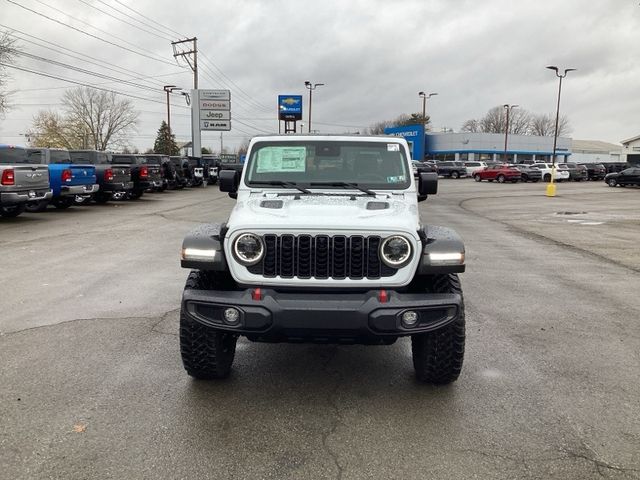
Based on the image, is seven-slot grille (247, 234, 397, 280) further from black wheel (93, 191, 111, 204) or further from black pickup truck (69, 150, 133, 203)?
black wheel (93, 191, 111, 204)

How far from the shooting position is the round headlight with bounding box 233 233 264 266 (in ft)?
11.7

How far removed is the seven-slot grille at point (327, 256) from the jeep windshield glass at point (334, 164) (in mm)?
1175

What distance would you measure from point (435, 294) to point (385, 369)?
1.11 meters

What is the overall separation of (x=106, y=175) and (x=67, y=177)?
2.94 metres

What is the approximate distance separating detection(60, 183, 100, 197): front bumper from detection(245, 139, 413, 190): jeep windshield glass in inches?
498

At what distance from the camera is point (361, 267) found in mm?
3525

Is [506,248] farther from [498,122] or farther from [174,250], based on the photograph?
[498,122]

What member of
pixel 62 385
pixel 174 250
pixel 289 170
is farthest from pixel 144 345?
pixel 174 250

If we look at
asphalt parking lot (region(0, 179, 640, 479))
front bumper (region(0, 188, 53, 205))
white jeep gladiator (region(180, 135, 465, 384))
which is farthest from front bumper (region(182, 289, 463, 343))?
front bumper (region(0, 188, 53, 205))

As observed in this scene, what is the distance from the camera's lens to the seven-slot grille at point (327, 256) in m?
3.52

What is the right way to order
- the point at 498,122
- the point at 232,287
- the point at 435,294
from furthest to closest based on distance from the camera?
the point at 498,122, the point at 232,287, the point at 435,294

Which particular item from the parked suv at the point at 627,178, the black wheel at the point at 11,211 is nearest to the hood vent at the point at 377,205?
the black wheel at the point at 11,211

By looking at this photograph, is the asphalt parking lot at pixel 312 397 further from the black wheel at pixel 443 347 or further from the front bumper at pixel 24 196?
the front bumper at pixel 24 196

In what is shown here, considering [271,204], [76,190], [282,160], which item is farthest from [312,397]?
[76,190]
